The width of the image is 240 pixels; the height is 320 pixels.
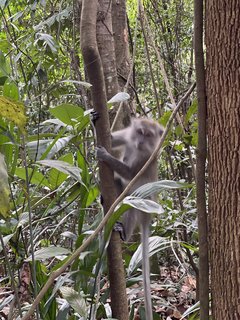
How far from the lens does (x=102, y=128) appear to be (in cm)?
192

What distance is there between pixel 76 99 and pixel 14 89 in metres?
3.62

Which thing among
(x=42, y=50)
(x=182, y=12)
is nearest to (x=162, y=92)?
(x=182, y=12)

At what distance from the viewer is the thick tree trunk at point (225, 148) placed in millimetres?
1282

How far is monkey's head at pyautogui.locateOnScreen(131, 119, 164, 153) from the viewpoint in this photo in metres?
3.69

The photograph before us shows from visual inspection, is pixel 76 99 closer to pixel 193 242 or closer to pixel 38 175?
pixel 193 242

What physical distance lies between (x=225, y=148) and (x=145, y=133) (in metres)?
2.46

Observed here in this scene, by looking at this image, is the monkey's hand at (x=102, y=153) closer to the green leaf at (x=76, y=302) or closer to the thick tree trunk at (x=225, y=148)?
the green leaf at (x=76, y=302)

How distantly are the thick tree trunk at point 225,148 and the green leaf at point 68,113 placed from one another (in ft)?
3.37

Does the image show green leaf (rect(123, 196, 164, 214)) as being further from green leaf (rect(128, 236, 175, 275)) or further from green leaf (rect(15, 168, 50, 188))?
green leaf (rect(128, 236, 175, 275))

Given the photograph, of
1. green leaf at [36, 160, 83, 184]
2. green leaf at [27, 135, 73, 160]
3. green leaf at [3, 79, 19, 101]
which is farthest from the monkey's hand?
green leaf at [3, 79, 19, 101]

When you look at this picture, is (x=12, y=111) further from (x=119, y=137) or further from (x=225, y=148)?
(x=119, y=137)

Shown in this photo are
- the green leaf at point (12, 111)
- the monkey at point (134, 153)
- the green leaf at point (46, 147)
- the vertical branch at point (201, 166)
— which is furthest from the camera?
the monkey at point (134, 153)

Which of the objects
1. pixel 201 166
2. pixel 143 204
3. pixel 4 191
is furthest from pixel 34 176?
pixel 4 191

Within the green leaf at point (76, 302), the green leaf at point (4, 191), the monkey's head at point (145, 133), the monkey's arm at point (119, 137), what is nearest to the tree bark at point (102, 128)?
the green leaf at point (76, 302)
